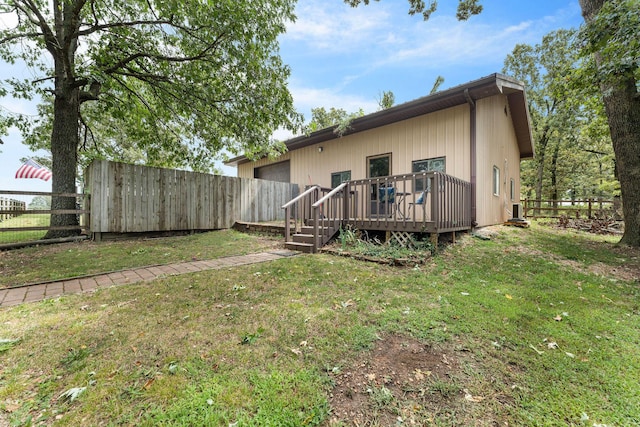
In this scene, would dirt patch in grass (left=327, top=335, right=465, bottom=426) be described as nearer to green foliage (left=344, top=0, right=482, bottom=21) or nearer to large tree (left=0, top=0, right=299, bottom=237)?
large tree (left=0, top=0, right=299, bottom=237)

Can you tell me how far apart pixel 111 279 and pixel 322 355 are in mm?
3574

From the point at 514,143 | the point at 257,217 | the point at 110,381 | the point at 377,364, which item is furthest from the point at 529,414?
the point at 514,143

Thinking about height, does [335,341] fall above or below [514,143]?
below

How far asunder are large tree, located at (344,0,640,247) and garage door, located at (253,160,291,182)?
10.3 metres

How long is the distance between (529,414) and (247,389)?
1.73 m

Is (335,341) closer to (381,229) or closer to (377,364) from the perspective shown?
(377,364)

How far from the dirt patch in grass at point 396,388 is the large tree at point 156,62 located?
7.46m

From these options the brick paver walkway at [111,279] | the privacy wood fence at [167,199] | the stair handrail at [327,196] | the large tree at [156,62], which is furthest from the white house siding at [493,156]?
the privacy wood fence at [167,199]

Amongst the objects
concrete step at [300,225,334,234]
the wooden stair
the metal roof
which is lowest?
the wooden stair


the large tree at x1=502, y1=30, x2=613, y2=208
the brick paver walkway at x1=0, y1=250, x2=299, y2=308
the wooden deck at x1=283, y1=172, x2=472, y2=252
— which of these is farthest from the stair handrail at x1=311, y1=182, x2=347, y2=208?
the large tree at x1=502, y1=30, x2=613, y2=208

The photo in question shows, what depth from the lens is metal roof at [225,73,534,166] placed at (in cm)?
629

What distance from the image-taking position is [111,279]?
12.7ft

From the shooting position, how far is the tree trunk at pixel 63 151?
22.1 ft

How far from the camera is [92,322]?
98.2 inches
